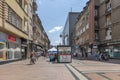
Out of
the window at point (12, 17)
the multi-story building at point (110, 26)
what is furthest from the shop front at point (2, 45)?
the multi-story building at point (110, 26)

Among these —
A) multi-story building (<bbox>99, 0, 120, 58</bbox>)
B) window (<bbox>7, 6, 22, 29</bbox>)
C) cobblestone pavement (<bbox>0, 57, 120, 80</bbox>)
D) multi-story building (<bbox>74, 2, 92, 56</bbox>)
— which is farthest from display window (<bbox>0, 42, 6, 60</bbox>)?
multi-story building (<bbox>74, 2, 92, 56</bbox>)

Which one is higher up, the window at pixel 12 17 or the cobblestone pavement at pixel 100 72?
the window at pixel 12 17

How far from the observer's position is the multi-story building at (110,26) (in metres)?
50.8

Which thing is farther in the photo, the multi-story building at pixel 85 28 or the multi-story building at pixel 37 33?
the multi-story building at pixel 85 28

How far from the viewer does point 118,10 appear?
50312mm

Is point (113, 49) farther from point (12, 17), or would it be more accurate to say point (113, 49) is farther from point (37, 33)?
point (37, 33)

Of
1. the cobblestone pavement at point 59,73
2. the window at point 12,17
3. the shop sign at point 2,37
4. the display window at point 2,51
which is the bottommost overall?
the cobblestone pavement at point 59,73

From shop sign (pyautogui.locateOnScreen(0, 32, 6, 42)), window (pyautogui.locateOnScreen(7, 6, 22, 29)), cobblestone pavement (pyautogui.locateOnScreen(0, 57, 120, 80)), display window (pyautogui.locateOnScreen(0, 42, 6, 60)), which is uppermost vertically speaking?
window (pyautogui.locateOnScreen(7, 6, 22, 29))

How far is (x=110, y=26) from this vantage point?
55.2 m

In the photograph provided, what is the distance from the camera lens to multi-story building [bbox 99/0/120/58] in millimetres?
50844

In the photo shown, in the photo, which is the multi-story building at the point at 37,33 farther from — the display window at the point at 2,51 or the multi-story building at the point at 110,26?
the display window at the point at 2,51

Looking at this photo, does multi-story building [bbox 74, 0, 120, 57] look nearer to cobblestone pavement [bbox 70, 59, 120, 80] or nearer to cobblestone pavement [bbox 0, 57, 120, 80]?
cobblestone pavement [bbox 70, 59, 120, 80]

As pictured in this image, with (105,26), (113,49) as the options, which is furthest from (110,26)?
(113,49)

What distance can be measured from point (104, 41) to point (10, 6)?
32351 millimetres
